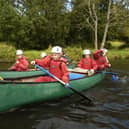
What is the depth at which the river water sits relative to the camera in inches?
283

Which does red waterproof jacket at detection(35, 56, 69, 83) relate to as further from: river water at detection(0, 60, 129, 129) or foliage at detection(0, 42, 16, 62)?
foliage at detection(0, 42, 16, 62)

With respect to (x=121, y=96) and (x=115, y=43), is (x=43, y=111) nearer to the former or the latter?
(x=121, y=96)

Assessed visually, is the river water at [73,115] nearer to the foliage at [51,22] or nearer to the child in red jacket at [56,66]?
the child in red jacket at [56,66]

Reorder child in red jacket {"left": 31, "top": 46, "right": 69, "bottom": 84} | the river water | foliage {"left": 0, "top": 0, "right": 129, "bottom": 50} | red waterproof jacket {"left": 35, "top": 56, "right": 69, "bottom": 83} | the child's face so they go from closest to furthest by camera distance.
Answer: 1. the river water
2. the child's face
3. child in red jacket {"left": 31, "top": 46, "right": 69, "bottom": 84}
4. red waterproof jacket {"left": 35, "top": 56, "right": 69, "bottom": 83}
5. foliage {"left": 0, "top": 0, "right": 129, "bottom": 50}

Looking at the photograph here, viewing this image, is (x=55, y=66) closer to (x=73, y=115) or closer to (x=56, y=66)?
(x=56, y=66)

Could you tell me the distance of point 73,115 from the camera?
807cm

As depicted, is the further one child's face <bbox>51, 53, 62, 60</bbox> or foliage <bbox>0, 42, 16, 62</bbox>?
foliage <bbox>0, 42, 16, 62</bbox>

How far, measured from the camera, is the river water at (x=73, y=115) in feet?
23.6

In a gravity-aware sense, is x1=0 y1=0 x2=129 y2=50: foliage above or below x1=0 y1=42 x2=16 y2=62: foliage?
above

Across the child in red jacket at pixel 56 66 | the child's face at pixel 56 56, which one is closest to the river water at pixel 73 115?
the child in red jacket at pixel 56 66

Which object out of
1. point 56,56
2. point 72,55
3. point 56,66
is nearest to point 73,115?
point 56,66

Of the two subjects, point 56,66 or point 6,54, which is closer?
point 56,66

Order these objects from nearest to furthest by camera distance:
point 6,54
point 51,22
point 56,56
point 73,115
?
point 73,115, point 56,56, point 6,54, point 51,22

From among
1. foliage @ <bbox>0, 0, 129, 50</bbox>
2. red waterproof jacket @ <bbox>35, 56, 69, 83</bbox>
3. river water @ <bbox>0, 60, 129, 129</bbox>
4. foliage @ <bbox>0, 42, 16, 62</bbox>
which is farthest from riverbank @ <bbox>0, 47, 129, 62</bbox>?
red waterproof jacket @ <bbox>35, 56, 69, 83</bbox>
